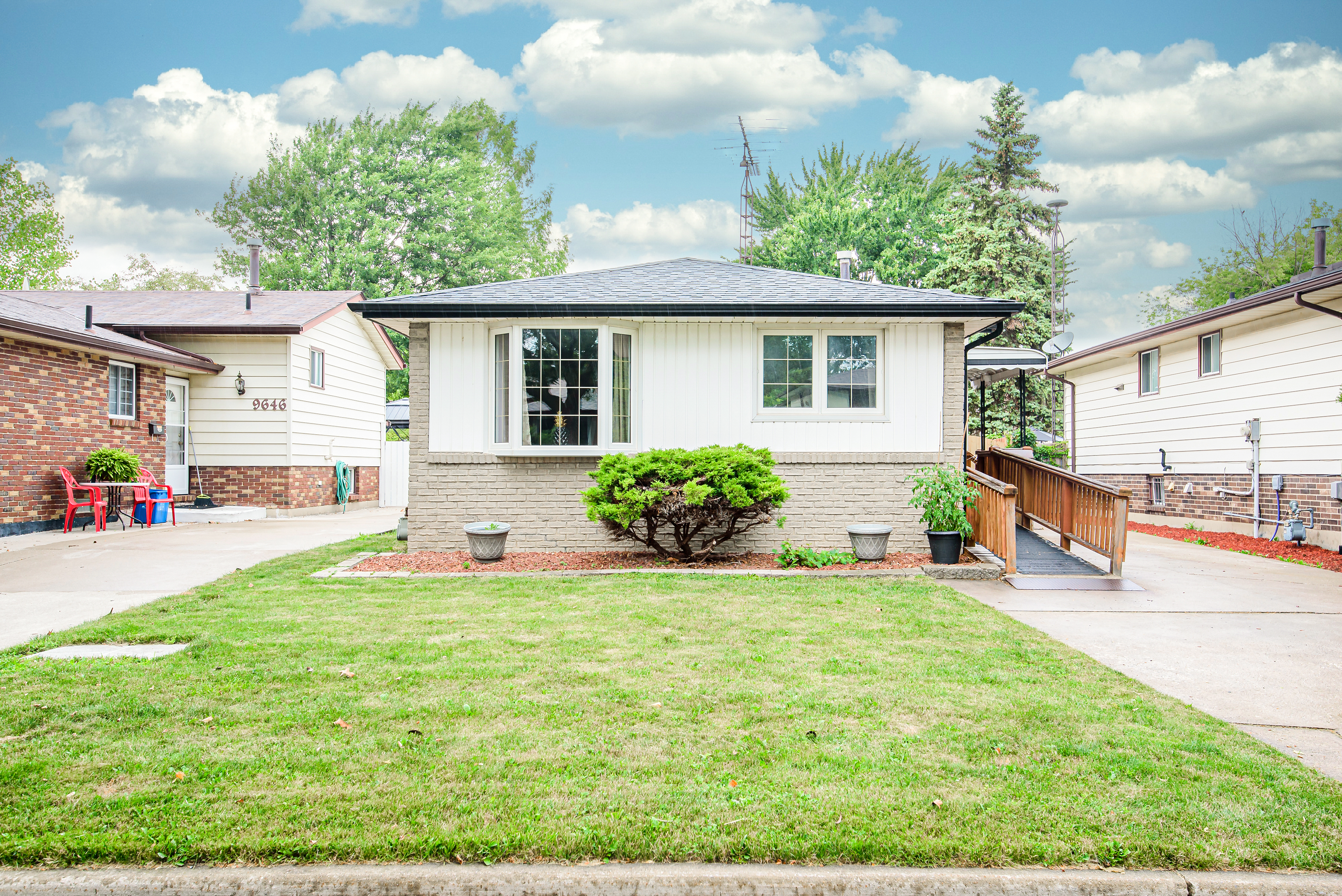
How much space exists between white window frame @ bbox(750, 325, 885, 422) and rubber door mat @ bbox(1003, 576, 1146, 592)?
2.58m

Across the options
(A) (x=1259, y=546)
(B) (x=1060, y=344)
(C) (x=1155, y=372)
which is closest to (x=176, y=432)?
(B) (x=1060, y=344)

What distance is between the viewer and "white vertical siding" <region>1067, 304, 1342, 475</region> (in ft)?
36.6

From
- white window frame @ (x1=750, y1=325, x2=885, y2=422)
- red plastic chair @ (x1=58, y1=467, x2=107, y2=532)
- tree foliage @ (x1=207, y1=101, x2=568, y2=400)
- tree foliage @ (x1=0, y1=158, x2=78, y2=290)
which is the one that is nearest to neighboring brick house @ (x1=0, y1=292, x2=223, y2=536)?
red plastic chair @ (x1=58, y1=467, x2=107, y2=532)

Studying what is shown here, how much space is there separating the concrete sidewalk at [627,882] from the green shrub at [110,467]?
43.4 ft

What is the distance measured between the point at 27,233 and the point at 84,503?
2423 centimetres

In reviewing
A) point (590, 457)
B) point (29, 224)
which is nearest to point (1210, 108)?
point (590, 457)

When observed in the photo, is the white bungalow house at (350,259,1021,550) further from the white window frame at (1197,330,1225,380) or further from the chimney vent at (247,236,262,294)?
the chimney vent at (247,236,262,294)

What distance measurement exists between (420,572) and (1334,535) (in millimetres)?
12585

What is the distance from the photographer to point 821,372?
978cm

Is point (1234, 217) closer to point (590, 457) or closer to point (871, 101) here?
point (871, 101)

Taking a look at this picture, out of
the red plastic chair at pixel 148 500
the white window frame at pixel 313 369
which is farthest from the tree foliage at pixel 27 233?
the red plastic chair at pixel 148 500

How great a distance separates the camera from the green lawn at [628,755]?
252cm

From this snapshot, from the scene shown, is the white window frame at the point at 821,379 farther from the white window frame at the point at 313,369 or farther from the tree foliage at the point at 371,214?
the tree foliage at the point at 371,214

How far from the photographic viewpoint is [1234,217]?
1168 inches
